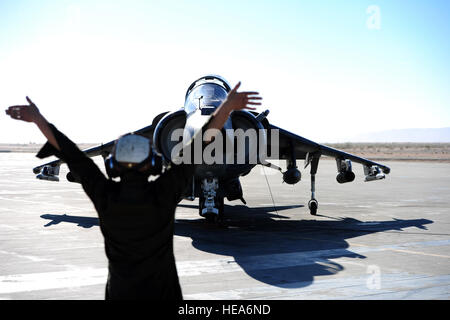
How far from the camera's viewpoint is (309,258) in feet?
29.6

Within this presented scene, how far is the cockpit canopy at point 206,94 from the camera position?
12023 millimetres

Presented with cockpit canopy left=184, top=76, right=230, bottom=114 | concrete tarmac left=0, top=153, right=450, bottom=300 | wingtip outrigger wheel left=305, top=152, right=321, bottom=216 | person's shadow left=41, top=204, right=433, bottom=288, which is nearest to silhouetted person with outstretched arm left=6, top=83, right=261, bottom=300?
concrete tarmac left=0, top=153, right=450, bottom=300

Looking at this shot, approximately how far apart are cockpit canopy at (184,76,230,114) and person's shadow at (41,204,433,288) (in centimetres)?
312

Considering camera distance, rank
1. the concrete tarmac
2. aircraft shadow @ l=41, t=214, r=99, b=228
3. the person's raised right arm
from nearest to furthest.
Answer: the person's raised right arm < the concrete tarmac < aircraft shadow @ l=41, t=214, r=99, b=228

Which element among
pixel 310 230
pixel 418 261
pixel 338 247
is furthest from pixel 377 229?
pixel 418 261

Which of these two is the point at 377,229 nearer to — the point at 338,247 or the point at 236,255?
the point at 338,247

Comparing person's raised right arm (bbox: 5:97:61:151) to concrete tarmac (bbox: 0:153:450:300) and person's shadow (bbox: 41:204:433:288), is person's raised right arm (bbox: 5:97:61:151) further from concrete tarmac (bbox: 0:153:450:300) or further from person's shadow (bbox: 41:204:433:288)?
person's shadow (bbox: 41:204:433:288)

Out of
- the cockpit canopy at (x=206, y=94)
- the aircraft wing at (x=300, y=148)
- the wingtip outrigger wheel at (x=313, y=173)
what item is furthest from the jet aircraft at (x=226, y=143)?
the wingtip outrigger wheel at (x=313, y=173)

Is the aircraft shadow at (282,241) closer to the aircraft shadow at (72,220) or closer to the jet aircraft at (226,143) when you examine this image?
the jet aircraft at (226,143)

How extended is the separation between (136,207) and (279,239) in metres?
8.47

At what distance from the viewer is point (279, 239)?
1123cm

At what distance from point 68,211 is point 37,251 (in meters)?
7.01

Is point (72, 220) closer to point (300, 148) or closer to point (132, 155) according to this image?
point (300, 148)

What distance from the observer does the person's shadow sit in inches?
318
